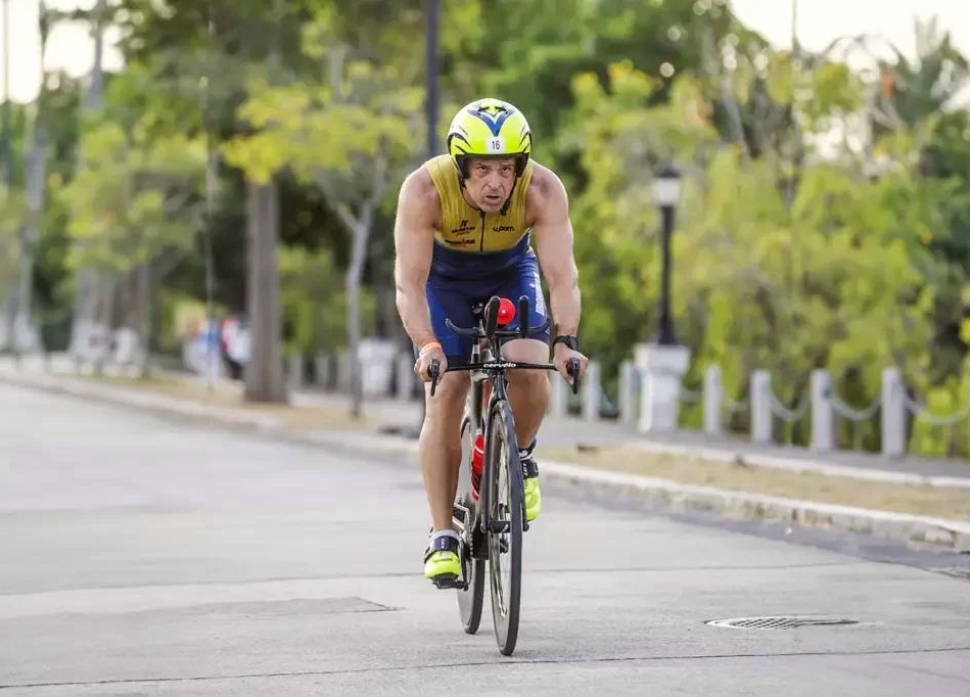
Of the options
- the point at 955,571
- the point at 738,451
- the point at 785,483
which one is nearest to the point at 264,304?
the point at 738,451

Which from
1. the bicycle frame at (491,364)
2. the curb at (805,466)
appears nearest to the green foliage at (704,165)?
the curb at (805,466)

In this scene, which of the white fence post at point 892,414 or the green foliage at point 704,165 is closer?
the white fence post at point 892,414

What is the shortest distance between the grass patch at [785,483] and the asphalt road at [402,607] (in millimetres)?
1332

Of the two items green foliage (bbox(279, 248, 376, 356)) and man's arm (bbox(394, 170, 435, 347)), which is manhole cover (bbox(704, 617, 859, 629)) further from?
green foliage (bbox(279, 248, 376, 356))

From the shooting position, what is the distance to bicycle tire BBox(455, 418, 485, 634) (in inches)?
400

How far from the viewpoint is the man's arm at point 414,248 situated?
9.98 meters

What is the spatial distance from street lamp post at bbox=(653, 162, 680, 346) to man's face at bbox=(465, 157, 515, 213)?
2285 cm

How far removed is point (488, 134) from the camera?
32.0ft

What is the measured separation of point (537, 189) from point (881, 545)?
5728mm

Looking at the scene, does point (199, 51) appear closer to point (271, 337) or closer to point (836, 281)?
point (271, 337)

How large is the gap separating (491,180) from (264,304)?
2990 centimetres

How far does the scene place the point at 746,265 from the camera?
37.2m

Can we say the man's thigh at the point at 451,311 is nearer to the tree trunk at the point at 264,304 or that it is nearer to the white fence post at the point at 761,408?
the white fence post at the point at 761,408

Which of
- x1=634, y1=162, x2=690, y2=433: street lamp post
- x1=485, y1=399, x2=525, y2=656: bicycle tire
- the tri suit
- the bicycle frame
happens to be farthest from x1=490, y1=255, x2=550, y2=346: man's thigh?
x1=634, y1=162, x2=690, y2=433: street lamp post
